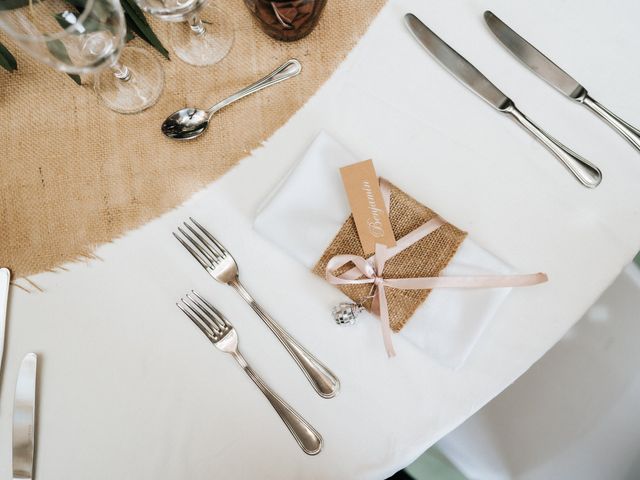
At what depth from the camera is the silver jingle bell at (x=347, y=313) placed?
647 millimetres

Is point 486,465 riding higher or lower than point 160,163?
lower

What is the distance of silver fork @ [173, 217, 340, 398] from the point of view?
657 millimetres

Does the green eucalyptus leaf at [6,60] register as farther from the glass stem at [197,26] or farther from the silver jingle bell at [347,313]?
the silver jingle bell at [347,313]

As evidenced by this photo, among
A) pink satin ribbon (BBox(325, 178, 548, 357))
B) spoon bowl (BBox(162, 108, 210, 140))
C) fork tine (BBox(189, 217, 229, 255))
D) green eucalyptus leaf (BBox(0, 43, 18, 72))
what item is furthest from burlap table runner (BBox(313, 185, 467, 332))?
green eucalyptus leaf (BBox(0, 43, 18, 72))

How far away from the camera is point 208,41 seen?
0.71 m

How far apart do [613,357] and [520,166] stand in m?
0.37

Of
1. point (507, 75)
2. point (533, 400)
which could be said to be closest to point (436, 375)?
point (533, 400)

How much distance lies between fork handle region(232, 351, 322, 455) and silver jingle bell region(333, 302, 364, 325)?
0.42 ft

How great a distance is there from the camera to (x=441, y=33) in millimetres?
689

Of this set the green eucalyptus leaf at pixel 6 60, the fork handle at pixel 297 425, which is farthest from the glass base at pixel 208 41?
the fork handle at pixel 297 425

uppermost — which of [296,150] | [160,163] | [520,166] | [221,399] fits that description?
[520,166]

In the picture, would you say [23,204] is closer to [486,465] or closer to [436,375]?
[436,375]

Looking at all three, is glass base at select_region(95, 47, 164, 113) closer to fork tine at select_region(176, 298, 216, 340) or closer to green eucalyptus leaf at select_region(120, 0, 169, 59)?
green eucalyptus leaf at select_region(120, 0, 169, 59)

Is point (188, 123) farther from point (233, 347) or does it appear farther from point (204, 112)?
point (233, 347)
